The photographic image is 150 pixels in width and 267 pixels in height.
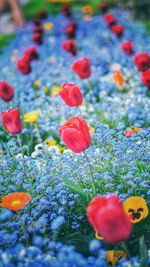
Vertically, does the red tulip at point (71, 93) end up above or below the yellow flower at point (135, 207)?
above

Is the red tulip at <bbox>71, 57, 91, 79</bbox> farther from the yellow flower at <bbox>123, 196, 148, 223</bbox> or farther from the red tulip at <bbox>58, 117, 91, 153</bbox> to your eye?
the yellow flower at <bbox>123, 196, 148, 223</bbox>

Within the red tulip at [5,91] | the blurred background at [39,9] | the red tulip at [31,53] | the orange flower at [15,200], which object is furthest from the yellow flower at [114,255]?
the blurred background at [39,9]

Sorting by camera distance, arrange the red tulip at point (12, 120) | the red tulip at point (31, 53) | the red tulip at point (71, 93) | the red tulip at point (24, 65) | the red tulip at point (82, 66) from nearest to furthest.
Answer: the red tulip at point (12, 120), the red tulip at point (71, 93), the red tulip at point (82, 66), the red tulip at point (24, 65), the red tulip at point (31, 53)

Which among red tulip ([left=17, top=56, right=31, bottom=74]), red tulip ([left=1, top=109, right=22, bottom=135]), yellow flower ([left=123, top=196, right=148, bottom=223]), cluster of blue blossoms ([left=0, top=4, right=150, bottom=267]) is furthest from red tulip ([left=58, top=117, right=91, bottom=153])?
red tulip ([left=17, top=56, right=31, bottom=74])

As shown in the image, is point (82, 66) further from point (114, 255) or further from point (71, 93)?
point (114, 255)

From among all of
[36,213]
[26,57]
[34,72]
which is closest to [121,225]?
[36,213]

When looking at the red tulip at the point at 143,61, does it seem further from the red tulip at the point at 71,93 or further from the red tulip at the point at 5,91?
the red tulip at the point at 5,91
